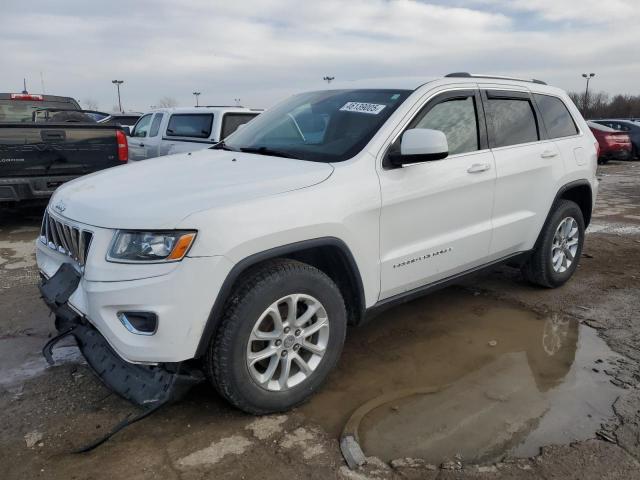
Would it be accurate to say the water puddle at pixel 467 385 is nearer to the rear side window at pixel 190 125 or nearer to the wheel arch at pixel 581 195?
the wheel arch at pixel 581 195

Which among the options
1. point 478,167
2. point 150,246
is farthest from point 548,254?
point 150,246

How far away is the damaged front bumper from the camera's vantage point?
103 inches

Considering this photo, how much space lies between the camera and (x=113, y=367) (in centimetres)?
284

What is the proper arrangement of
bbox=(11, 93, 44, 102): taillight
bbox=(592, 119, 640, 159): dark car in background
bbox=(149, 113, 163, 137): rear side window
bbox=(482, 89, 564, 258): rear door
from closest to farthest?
bbox=(482, 89, 564, 258): rear door
bbox=(11, 93, 44, 102): taillight
bbox=(149, 113, 163, 137): rear side window
bbox=(592, 119, 640, 159): dark car in background

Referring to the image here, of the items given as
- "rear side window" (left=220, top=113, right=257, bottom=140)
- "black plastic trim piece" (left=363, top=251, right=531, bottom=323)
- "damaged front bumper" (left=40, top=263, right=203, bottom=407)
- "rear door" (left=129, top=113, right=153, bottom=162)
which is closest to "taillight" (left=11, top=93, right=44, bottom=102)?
"rear door" (left=129, top=113, right=153, bottom=162)

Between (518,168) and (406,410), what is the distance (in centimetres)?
216

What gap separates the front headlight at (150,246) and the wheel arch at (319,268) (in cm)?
26

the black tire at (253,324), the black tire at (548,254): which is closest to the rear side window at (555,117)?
the black tire at (548,254)

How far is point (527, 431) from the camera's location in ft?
9.25

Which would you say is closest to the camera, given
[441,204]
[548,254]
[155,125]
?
[441,204]

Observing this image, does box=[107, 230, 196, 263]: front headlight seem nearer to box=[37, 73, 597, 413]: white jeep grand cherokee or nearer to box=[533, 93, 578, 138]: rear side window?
box=[37, 73, 597, 413]: white jeep grand cherokee

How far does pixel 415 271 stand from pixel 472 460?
125cm

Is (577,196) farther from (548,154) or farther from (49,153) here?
(49,153)

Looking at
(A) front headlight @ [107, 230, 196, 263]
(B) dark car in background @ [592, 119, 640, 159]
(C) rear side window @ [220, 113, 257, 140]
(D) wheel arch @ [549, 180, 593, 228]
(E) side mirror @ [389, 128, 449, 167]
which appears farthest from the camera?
(B) dark car in background @ [592, 119, 640, 159]
